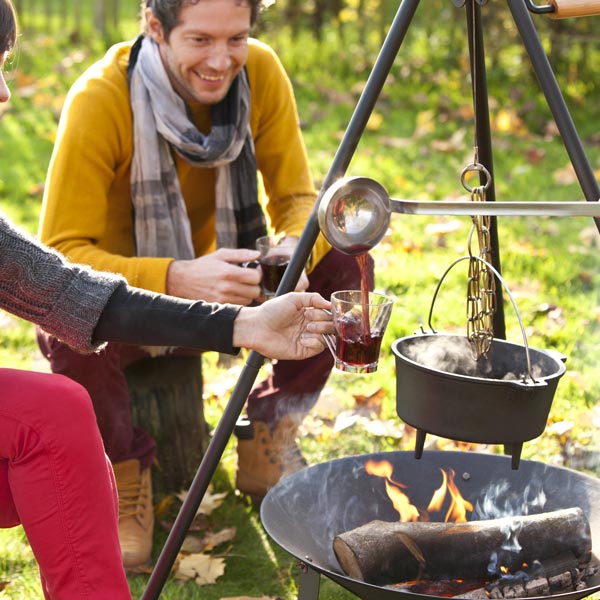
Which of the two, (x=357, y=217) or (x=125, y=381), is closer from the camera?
(x=357, y=217)

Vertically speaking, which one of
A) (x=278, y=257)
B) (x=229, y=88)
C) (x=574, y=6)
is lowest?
(x=278, y=257)

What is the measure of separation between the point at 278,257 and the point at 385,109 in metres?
4.78

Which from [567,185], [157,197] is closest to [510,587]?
[157,197]

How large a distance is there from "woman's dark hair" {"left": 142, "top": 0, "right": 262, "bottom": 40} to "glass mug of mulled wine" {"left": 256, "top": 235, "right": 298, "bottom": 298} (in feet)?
2.44

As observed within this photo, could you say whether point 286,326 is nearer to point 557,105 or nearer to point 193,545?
point 557,105

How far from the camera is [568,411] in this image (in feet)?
12.6

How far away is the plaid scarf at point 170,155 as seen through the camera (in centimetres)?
335

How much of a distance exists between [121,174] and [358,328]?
1.38 metres

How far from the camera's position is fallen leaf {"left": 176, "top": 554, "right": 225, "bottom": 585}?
10.0 feet

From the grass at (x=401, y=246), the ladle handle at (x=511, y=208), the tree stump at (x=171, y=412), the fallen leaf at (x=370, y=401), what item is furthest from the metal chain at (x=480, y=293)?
the fallen leaf at (x=370, y=401)

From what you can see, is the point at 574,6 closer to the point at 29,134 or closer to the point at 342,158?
the point at 342,158

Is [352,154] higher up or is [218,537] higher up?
[352,154]

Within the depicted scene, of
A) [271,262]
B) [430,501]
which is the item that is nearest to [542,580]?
[430,501]

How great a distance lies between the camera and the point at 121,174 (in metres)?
3.42
